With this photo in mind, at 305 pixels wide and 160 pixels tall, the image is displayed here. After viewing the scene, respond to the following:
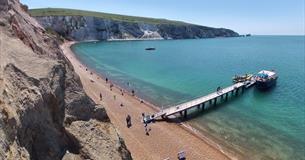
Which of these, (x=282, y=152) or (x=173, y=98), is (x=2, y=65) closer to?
(x=282, y=152)

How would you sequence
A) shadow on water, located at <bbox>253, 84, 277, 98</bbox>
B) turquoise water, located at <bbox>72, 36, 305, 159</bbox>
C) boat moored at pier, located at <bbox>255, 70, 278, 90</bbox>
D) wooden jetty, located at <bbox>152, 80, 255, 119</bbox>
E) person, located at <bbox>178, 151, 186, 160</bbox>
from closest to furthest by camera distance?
person, located at <bbox>178, 151, 186, 160</bbox>
turquoise water, located at <bbox>72, 36, 305, 159</bbox>
wooden jetty, located at <bbox>152, 80, 255, 119</bbox>
shadow on water, located at <bbox>253, 84, 277, 98</bbox>
boat moored at pier, located at <bbox>255, 70, 278, 90</bbox>

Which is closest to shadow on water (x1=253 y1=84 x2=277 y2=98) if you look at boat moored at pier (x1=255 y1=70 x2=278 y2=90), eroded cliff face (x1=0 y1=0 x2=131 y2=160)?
boat moored at pier (x1=255 y1=70 x2=278 y2=90)

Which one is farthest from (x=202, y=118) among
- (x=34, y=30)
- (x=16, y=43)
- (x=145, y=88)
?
(x=16, y=43)

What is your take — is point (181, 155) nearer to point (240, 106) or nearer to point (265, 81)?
point (240, 106)

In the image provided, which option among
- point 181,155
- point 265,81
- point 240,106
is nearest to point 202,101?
point 240,106

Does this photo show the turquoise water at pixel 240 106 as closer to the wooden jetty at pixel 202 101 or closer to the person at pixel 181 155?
the wooden jetty at pixel 202 101

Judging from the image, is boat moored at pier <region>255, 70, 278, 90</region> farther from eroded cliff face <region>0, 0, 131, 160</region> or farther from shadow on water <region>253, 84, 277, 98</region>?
eroded cliff face <region>0, 0, 131, 160</region>
